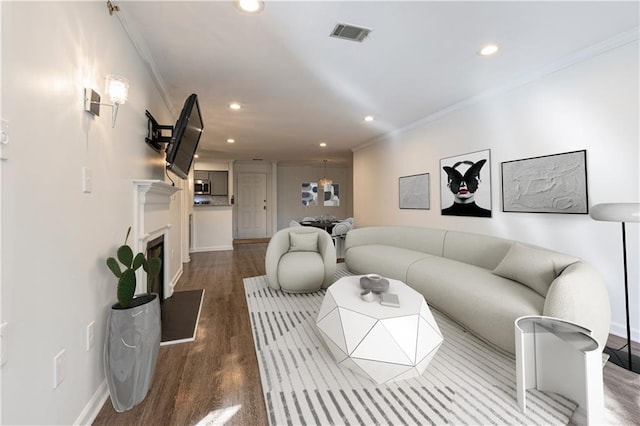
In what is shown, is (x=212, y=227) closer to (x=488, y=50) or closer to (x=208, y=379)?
(x=208, y=379)

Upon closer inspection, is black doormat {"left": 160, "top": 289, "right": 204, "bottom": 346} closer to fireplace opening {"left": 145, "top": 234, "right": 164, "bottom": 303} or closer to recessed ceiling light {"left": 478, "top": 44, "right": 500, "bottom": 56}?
fireplace opening {"left": 145, "top": 234, "right": 164, "bottom": 303}

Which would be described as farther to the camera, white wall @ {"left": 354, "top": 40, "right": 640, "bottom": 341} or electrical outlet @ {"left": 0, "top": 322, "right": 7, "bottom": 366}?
white wall @ {"left": 354, "top": 40, "right": 640, "bottom": 341}

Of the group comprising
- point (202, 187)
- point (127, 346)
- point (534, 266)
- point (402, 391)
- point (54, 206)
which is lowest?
point (402, 391)

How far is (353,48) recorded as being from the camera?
231 cm

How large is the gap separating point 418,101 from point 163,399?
3.97 meters

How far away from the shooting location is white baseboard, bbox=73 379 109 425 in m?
1.33

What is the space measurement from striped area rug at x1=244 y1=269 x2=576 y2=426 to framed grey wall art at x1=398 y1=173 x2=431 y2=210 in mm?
2525

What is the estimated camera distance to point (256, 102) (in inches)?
139

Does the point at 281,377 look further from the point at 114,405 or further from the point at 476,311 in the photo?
the point at 476,311

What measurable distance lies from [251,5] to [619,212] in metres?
2.78

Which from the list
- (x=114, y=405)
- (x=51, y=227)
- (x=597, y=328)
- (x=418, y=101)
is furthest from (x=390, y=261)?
(x=51, y=227)

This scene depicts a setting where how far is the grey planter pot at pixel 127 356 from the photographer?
4.71 feet

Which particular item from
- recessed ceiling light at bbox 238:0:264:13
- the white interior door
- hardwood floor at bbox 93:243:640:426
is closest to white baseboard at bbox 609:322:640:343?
hardwood floor at bbox 93:243:640:426

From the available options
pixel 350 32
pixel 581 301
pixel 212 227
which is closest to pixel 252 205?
pixel 212 227
